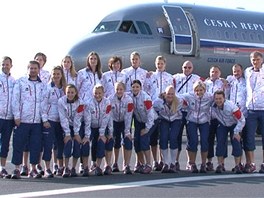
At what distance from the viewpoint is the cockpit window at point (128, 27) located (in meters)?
21.9

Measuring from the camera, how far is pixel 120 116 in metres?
12.9

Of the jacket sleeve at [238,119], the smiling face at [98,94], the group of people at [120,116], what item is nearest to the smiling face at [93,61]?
the group of people at [120,116]

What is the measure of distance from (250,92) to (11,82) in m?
4.08

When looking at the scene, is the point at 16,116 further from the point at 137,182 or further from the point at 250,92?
the point at 250,92

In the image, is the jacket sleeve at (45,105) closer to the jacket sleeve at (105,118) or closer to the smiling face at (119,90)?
the jacket sleeve at (105,118)

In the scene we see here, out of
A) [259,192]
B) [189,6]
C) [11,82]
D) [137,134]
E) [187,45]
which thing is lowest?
[259,192]

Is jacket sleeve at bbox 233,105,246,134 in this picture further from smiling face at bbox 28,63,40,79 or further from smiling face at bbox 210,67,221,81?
smiling face at bbox 28,63,40,79

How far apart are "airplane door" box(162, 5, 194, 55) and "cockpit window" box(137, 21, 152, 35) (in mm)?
653

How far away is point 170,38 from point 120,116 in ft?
31.1

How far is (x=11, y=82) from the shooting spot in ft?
40.1

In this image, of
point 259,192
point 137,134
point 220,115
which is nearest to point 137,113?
point 137,134

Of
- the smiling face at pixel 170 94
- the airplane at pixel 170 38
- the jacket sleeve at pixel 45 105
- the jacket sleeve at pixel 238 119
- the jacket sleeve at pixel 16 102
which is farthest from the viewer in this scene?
the airplane at pixel 170 38

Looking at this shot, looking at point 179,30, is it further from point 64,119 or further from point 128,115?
point 64,119

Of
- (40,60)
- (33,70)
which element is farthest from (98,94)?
(40,60)
